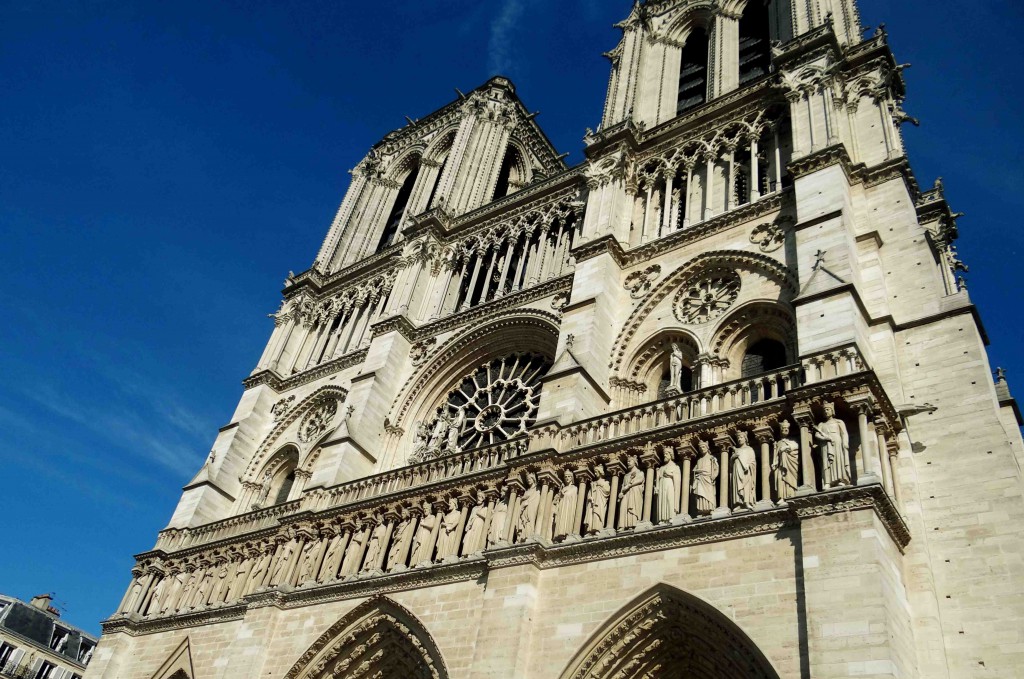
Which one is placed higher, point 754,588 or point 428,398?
point 428,398

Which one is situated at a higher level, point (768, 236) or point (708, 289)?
point (768, 236)

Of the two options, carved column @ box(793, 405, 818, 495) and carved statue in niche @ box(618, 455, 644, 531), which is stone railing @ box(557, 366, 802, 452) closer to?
carved column @ box(793, 405, 818, 495)

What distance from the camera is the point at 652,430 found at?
1130 cm

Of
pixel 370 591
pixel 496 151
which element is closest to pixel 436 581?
pixel 370 591

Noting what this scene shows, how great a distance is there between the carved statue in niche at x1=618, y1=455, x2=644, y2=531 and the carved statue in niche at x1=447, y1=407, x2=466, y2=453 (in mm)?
5669

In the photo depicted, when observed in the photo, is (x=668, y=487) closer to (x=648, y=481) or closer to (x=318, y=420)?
(x=648, y=481)

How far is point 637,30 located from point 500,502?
48.2 ft

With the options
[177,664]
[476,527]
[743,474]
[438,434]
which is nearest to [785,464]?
[743,474]

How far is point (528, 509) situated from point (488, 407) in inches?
198

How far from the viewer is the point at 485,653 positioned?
10.6m

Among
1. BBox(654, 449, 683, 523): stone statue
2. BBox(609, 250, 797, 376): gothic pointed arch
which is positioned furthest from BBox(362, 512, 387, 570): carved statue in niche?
BBox(654, 449, 683, 523): stone statue

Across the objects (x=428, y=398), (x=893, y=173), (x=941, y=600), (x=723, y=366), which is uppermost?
(x=893, y=173)

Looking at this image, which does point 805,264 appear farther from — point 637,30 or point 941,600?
point 637,30

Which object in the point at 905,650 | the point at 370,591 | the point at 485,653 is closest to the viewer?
the point at 905,650
